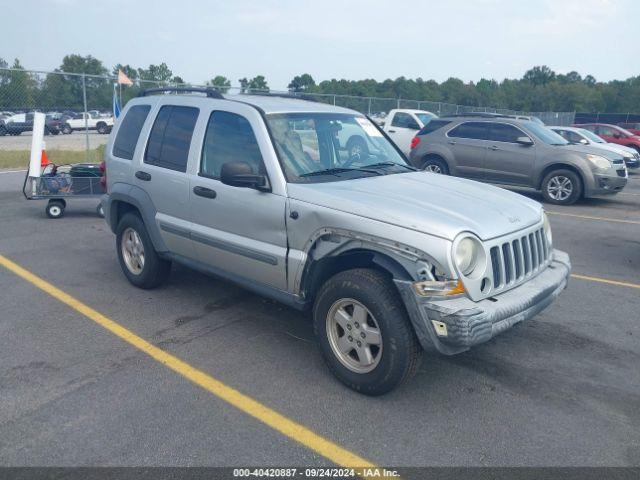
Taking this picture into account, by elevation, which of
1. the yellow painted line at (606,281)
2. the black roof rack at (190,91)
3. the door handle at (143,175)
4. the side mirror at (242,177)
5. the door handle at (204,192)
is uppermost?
the black roof rack at (190,91)

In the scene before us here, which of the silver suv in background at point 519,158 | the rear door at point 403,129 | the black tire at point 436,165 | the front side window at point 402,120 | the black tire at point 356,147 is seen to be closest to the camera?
the black tire at point 356,147

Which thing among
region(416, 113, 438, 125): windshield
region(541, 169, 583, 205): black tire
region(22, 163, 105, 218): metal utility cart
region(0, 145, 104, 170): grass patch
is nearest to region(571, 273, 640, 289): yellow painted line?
region(541, 169, 583, 205): black tire

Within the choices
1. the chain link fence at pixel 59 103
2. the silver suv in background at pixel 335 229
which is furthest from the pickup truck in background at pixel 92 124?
the silver suv in background at pixel 335 229

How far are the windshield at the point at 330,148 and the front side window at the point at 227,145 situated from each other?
20cm

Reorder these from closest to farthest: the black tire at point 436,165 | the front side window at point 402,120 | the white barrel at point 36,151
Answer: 1. the white barrel at point 36,151
2. the black tire at point 436,165
3. the front side window at point 402,120

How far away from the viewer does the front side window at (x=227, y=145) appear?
4.47 meters

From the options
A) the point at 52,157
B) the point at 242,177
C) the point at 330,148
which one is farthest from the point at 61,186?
the point at 52,157

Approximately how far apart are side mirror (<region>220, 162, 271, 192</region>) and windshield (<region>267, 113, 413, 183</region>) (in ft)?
0.67

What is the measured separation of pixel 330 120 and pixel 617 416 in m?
3.13

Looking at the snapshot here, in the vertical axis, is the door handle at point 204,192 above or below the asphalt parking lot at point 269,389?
above

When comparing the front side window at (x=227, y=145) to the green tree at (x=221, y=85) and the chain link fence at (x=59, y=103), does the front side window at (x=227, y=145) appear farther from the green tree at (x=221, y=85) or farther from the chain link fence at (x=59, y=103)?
the chain link fence at (x=59, y=103)

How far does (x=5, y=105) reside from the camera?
17453 millimetres

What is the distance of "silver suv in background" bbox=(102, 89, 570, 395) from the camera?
3.48 meters

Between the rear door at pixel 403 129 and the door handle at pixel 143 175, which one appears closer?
the door handle at pixel 143 175
